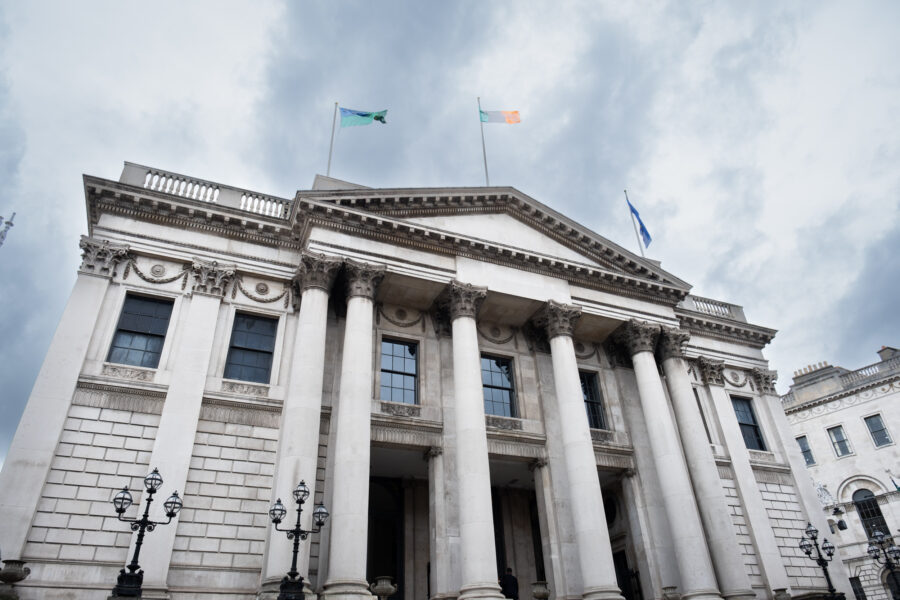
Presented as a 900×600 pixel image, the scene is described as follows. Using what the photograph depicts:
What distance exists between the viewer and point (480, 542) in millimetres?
16438

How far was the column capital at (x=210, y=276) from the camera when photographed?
62.4ft

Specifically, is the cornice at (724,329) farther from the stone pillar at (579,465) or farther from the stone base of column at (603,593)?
the stone base of column at (603,593)

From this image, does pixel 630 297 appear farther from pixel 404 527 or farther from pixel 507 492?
pixel 404 527

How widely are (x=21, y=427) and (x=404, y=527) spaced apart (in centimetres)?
1138

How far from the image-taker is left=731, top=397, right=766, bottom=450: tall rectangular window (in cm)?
2677

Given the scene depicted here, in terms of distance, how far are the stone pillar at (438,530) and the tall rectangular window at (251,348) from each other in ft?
19.0

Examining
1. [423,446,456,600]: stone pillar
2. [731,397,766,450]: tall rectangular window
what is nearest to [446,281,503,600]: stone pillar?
[423,446,456,600]: stone pillar

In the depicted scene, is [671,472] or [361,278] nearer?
[361,278]

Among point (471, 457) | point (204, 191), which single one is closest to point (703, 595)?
point (471, 457)

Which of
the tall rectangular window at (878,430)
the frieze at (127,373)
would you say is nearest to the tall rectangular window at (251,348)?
the frieze at (127,373)

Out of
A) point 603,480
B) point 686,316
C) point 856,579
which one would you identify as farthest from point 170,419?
point 856,579

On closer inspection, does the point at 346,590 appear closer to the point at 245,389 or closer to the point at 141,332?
the point at 245,389

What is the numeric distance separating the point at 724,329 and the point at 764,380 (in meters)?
3.05

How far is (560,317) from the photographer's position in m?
22.0
